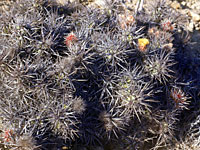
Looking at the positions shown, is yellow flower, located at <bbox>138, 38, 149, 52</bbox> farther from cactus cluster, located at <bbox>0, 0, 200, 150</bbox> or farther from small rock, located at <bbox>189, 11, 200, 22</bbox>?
small rock, located at <bbox>189, 11, 200, 22</bbox>

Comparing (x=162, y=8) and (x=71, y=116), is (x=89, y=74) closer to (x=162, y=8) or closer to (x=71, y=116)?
(x=71, y=116)

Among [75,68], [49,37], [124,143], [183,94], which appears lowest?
[124,143]

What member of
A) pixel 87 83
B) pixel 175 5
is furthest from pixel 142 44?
pixel 175 5

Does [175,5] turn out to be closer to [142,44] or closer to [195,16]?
[195,16]

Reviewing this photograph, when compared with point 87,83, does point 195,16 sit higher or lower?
higher

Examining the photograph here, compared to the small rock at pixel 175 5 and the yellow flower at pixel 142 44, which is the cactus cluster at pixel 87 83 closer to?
the yellow flower at pixel 142 44

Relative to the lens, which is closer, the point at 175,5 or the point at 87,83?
the point at 87,83

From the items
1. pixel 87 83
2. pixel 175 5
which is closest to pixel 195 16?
pixel 175 5

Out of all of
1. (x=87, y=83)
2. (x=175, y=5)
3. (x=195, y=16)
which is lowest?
(x=87, y=83)

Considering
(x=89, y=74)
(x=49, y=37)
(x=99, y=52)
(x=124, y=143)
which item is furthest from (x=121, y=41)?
(x=124, y=143)
